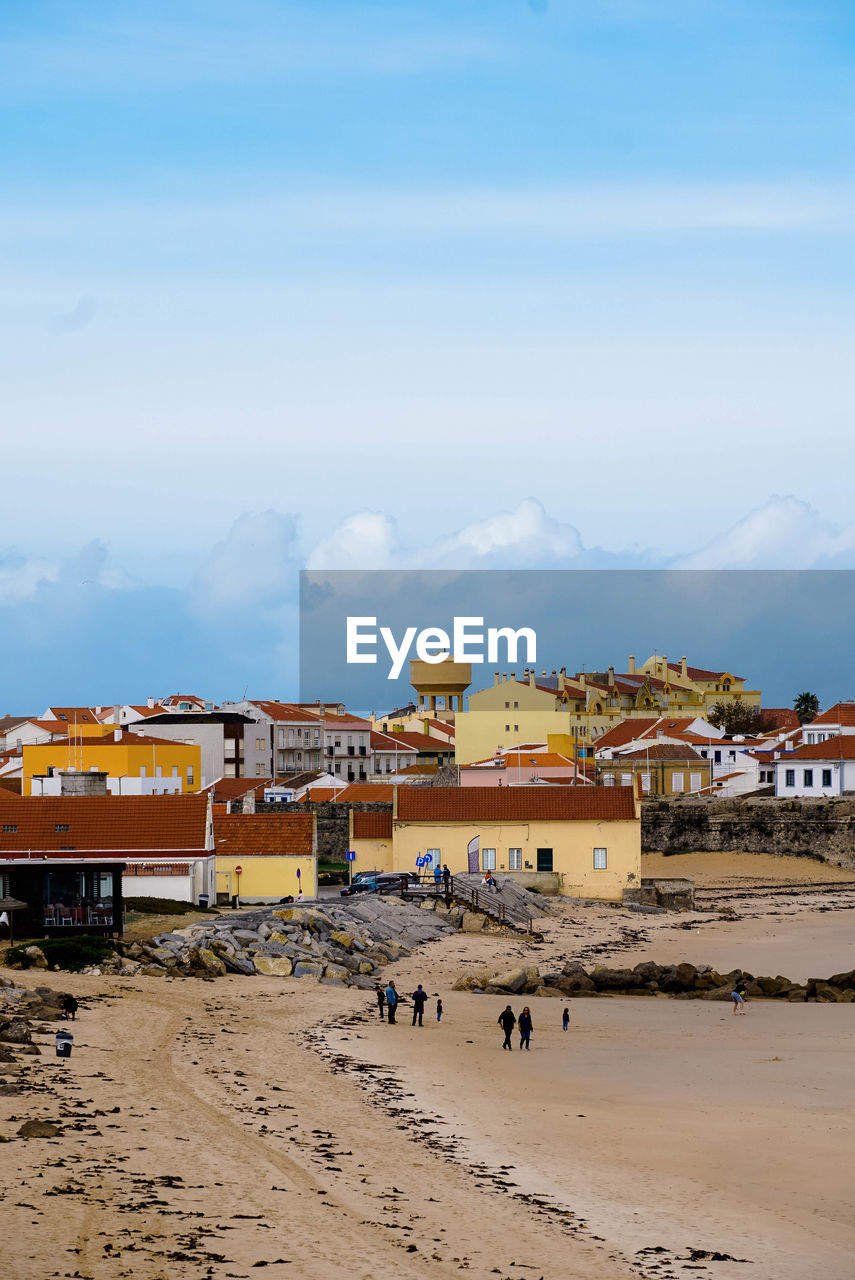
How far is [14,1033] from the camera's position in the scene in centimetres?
2594

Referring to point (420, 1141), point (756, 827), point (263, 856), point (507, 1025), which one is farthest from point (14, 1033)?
point (756, 827)

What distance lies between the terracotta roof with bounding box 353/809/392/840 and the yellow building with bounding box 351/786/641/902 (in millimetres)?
449

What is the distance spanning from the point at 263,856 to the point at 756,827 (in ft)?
133

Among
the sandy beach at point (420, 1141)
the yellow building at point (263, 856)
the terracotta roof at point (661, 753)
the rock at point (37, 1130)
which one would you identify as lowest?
the sandy beach at point (420, 1141)

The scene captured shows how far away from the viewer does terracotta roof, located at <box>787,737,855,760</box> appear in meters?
87.3

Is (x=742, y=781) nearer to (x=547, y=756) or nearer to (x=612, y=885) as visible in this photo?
(x=547, y=756)

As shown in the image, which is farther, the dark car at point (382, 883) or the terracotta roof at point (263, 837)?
the dark car at point (382, 883)

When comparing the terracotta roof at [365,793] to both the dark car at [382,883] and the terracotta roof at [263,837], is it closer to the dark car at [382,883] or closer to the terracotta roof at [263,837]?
the dark car at [382,883]

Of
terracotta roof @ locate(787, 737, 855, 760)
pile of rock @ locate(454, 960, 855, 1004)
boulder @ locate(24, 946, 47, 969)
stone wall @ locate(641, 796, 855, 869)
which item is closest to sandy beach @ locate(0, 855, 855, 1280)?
boulder @ locate(24, 946, 47, 969)

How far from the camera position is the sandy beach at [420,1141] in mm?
15781

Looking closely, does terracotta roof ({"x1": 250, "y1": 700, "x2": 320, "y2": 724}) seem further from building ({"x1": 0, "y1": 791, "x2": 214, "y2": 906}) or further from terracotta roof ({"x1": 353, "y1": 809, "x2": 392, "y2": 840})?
building ({"x1": 0, "y1": 791, "x2": 214, "y2": 906})

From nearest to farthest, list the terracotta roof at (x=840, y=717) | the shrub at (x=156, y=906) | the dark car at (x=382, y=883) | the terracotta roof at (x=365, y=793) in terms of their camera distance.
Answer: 1. the shrub at (x=156, y=906)
2. the dark car at (x=382, y=883)
3. the terracotta roof at (x=365, y=793)
4. the terracotta roof at (x=840, y=717)

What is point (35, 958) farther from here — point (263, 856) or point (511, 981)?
point (263, 856)

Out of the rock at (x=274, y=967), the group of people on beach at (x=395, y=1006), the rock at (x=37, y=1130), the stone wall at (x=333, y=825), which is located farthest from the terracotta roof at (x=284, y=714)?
the rock at (x=37, y=1130)
